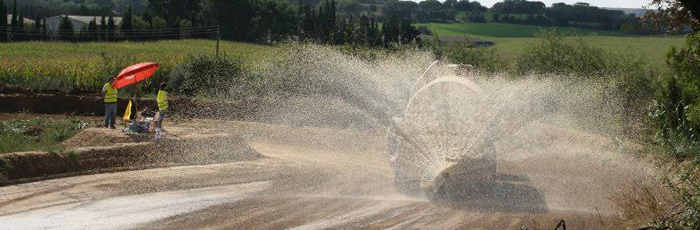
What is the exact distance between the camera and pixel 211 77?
41188 millimetres

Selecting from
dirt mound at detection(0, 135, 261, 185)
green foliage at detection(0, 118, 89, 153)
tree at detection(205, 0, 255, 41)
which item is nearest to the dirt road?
dirt mound at detection(0, 135, 261, 185)

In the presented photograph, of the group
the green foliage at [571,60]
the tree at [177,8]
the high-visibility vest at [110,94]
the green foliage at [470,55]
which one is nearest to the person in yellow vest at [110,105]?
the high-visibility vest at [110,94]

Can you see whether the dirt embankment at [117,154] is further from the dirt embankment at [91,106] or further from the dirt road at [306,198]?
the dirt embankment at [91,106]

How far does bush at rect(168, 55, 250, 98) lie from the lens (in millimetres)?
40844

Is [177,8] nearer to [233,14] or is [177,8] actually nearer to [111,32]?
[233,14]

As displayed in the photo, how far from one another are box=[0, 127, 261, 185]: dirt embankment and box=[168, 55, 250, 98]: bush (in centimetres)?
1549

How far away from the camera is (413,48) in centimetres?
4688

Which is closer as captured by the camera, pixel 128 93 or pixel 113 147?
pixel 113 147

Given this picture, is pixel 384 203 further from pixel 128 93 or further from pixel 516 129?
pixel 128 93

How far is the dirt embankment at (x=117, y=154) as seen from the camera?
59.7ft

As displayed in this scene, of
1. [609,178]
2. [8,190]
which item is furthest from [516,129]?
[8,190]

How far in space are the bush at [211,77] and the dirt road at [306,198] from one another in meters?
17.7

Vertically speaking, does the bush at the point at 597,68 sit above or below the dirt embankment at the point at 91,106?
above

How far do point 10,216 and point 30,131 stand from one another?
12984mm
